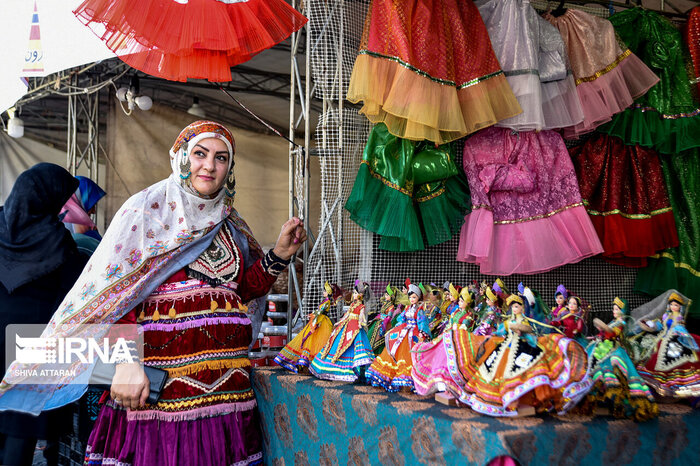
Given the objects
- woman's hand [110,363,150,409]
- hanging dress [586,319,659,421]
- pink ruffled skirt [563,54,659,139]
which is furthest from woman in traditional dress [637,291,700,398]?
woman's hand [110,363,150,409]

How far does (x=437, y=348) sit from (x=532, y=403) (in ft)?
1.35

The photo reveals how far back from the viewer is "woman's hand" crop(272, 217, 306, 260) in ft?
8.18

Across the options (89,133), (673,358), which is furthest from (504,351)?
(89,133)

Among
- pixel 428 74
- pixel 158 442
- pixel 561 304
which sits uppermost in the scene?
pixel 428 74

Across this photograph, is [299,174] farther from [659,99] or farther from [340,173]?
[659,99]

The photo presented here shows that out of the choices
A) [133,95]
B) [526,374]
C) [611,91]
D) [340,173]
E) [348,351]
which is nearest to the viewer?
[526,374]

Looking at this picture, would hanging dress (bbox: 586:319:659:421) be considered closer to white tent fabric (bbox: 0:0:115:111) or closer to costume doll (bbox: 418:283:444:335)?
costume doll (bbox: 418:283:444:335)

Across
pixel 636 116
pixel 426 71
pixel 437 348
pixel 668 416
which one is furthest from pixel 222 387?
pixel 636 116

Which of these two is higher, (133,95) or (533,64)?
(133,95)

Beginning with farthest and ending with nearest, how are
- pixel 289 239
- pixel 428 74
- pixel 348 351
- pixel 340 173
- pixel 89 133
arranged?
pixel 89 133 → pixel 340 173 → pixel 428 74 → pixel 289 239 → pixel 348 351

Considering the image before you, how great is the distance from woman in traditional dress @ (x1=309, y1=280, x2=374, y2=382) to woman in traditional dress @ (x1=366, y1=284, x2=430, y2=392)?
8cm

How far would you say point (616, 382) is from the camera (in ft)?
Answer: 5.75

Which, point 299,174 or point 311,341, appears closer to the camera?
point 311,341

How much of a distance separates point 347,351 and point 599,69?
7.04 feet
